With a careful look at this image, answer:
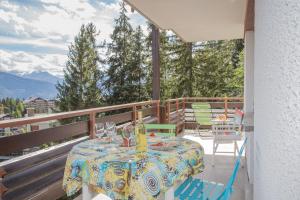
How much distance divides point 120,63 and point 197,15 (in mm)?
12636

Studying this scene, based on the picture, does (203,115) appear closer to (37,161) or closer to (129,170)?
(37,161)

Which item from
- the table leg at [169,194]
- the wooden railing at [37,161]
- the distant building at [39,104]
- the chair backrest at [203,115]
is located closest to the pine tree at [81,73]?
the distant building at [39,104]

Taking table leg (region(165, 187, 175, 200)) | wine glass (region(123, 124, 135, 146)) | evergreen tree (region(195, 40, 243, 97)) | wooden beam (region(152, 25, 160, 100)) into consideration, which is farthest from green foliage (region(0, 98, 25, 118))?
table leg (region(165, 187, 175, 200))

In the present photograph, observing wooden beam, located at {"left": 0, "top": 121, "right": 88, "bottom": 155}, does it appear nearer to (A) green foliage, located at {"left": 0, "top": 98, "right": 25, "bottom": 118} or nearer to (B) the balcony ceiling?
(B) the balcony ceiling

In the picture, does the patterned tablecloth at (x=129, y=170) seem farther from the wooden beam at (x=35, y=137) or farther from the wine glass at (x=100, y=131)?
the wooden beam at (x=35, y=137)

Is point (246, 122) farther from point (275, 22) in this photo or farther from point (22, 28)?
point (22, 28)

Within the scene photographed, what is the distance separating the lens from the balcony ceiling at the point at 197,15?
3840 mm

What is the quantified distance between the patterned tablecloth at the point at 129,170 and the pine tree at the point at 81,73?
54.4 feet

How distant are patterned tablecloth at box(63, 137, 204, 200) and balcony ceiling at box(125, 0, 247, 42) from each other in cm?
243

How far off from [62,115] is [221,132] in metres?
2.39

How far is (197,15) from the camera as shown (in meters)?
4.50

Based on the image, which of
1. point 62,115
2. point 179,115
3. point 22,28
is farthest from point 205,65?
point 22,28

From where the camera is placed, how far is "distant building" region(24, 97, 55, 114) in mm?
20744

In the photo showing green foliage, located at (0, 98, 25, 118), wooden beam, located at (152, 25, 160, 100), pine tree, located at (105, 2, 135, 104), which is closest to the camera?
wooden beam, located at (152, 25, 160, 100)
